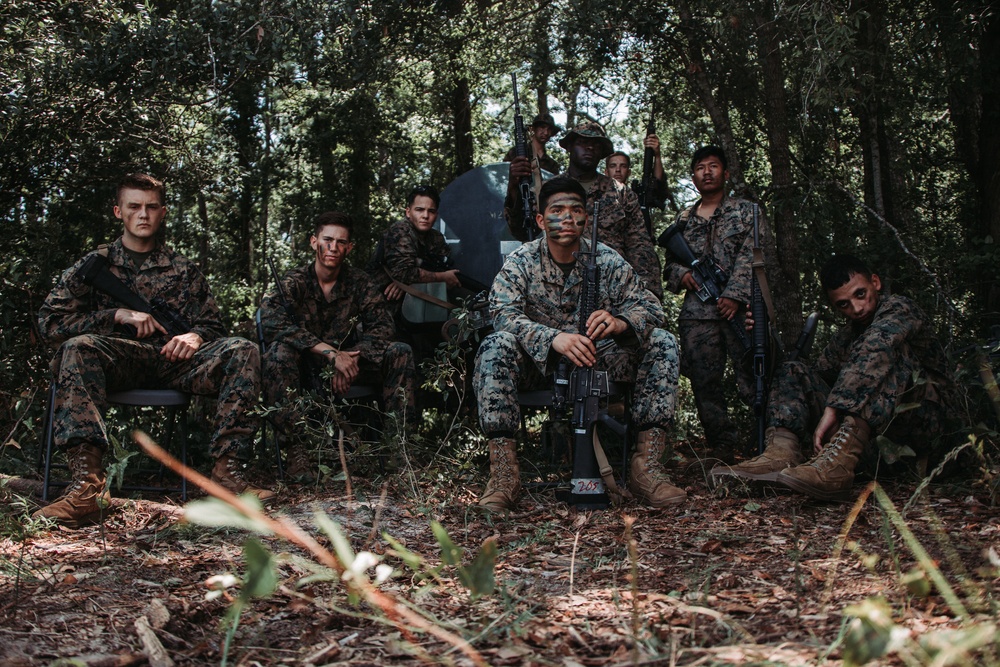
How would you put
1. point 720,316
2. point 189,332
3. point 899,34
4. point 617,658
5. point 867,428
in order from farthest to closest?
point 899,34 < point 720,316 < point 189,332 < point 867,428 < point 617,658

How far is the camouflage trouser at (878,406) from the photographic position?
4.73 m

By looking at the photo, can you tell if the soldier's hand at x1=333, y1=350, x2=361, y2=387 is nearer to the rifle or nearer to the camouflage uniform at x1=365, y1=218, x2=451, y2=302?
the camouflage uniform at x1=365, y1=218, x2=451, y2=302

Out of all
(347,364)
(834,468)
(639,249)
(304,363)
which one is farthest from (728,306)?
(304,363)

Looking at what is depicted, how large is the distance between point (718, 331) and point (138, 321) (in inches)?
143

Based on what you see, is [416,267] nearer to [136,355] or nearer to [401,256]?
[401,256]

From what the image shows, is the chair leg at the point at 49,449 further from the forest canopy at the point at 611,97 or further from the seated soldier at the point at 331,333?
the seated soldier at the point at 331,333

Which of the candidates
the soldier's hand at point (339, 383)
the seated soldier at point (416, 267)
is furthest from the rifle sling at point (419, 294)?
the soldier's hand at point (339, 383)

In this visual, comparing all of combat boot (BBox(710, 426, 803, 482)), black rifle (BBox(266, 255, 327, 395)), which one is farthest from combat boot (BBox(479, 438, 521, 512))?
black rifle (BBox(266, 255, 327, 395))

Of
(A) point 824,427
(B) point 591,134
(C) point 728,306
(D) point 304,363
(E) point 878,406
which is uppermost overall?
(B) point 591,134

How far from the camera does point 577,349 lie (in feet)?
15.4

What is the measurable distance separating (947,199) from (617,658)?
22.5 feet

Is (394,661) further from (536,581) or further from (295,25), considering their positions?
(295,25)

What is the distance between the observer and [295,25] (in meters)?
6.34

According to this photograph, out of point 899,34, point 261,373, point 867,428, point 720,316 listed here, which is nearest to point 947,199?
point 899,34
